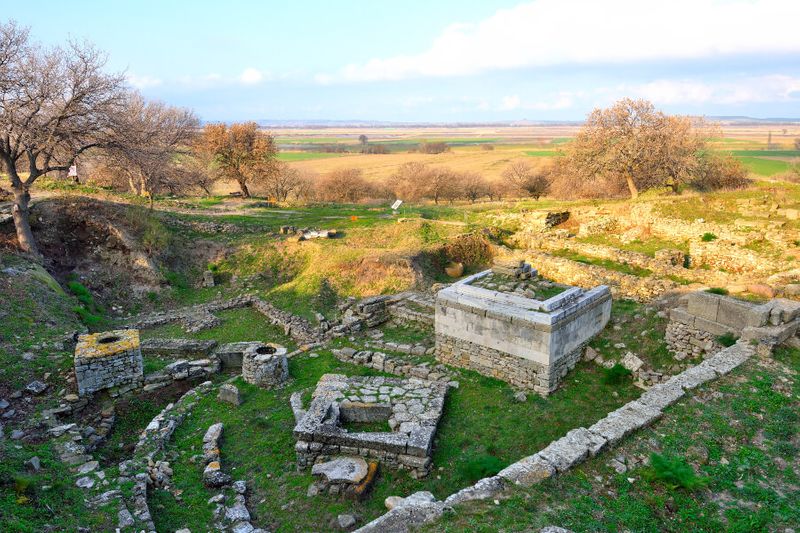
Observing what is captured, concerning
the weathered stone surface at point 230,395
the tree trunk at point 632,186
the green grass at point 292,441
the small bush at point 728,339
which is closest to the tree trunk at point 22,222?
the weathered stone surface at point 230,395

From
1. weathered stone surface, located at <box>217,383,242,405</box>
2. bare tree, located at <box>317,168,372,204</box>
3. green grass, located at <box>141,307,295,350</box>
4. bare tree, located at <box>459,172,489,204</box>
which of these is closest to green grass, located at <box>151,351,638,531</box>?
weathered stone surface, located at <box>217,383,242,405</box>

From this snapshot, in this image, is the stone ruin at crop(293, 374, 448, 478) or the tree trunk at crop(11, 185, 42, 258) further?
the tree trunk at crop(11, 185, 42, 258)

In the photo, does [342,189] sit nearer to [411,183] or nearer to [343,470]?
[411,183]

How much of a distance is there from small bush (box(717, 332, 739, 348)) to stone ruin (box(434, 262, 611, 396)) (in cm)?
234

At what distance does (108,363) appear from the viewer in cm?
1046

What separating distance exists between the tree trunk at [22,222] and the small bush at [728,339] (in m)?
20.1

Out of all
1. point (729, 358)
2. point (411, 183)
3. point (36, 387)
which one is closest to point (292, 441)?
point (36, 387)

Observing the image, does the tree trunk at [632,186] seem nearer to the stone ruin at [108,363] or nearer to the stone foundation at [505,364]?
the stone foundation at [505,364]

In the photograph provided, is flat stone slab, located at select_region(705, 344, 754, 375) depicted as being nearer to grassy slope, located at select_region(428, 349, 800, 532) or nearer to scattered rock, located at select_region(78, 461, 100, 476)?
grassy slope, located at select_region(428, 349, 800, 532)

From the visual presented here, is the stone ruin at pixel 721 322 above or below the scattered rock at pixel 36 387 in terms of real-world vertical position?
above

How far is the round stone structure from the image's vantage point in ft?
36.1

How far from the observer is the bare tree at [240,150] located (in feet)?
103

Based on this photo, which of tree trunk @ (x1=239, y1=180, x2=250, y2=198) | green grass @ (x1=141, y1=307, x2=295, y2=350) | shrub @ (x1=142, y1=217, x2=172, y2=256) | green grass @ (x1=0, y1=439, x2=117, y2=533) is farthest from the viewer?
tree trunk @ (x1=239, y1=180, x2=250, y2=198)

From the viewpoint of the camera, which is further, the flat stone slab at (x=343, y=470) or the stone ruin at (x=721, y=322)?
the stone ruin at (x=721, y=322)
